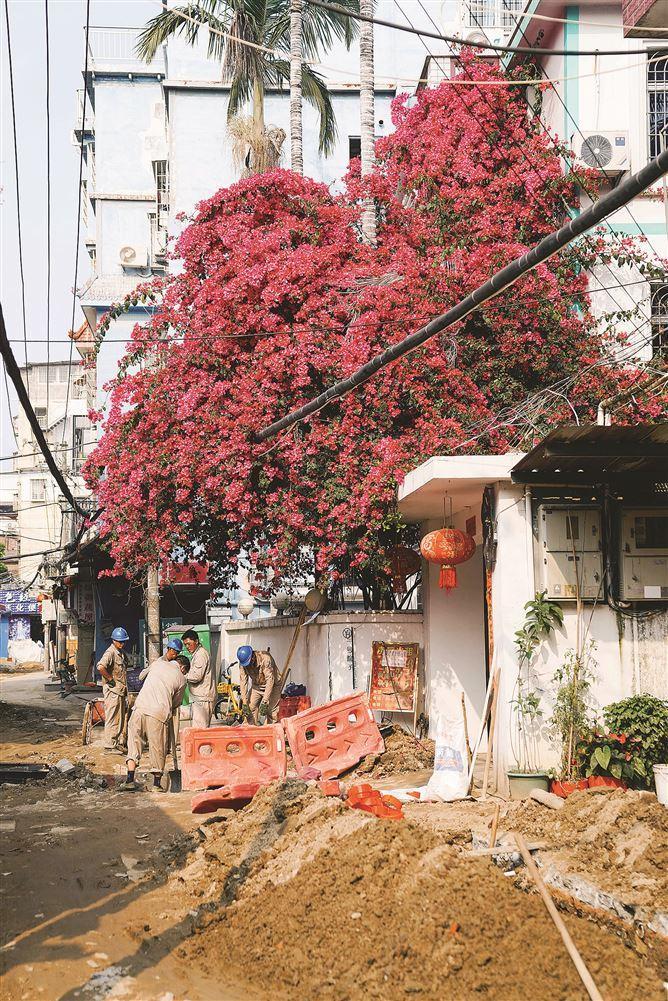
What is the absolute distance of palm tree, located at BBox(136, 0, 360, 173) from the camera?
26266mm

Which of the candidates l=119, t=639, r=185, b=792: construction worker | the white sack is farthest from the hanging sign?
the white sack

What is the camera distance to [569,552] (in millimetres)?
12266

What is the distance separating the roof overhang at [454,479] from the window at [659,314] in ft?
14.7

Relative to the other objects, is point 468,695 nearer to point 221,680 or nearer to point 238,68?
point 221,680

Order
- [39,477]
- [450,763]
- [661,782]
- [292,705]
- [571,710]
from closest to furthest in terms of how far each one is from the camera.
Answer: [661,782], [571,710], [450,763], [292,705], [39,477]

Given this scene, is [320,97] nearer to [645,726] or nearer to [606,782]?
[645,726]

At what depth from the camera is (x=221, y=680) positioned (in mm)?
24609

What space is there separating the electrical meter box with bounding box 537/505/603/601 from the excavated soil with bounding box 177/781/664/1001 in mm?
3806

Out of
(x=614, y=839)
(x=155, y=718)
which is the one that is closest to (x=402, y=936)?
(x=614, y=839)

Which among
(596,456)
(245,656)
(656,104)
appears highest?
(656,104)

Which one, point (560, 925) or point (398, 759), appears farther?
point (398, 759)

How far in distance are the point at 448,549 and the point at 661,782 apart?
13.3ft

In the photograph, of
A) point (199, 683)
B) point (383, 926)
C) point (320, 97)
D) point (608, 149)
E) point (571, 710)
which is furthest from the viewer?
point (320, 97)

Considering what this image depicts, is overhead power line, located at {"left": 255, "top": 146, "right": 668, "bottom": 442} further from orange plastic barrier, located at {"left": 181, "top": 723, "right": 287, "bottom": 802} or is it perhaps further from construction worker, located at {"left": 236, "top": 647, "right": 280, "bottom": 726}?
construction worker, located at {"left": 236, "top": 647, "right": 280, "bottom": 726}
